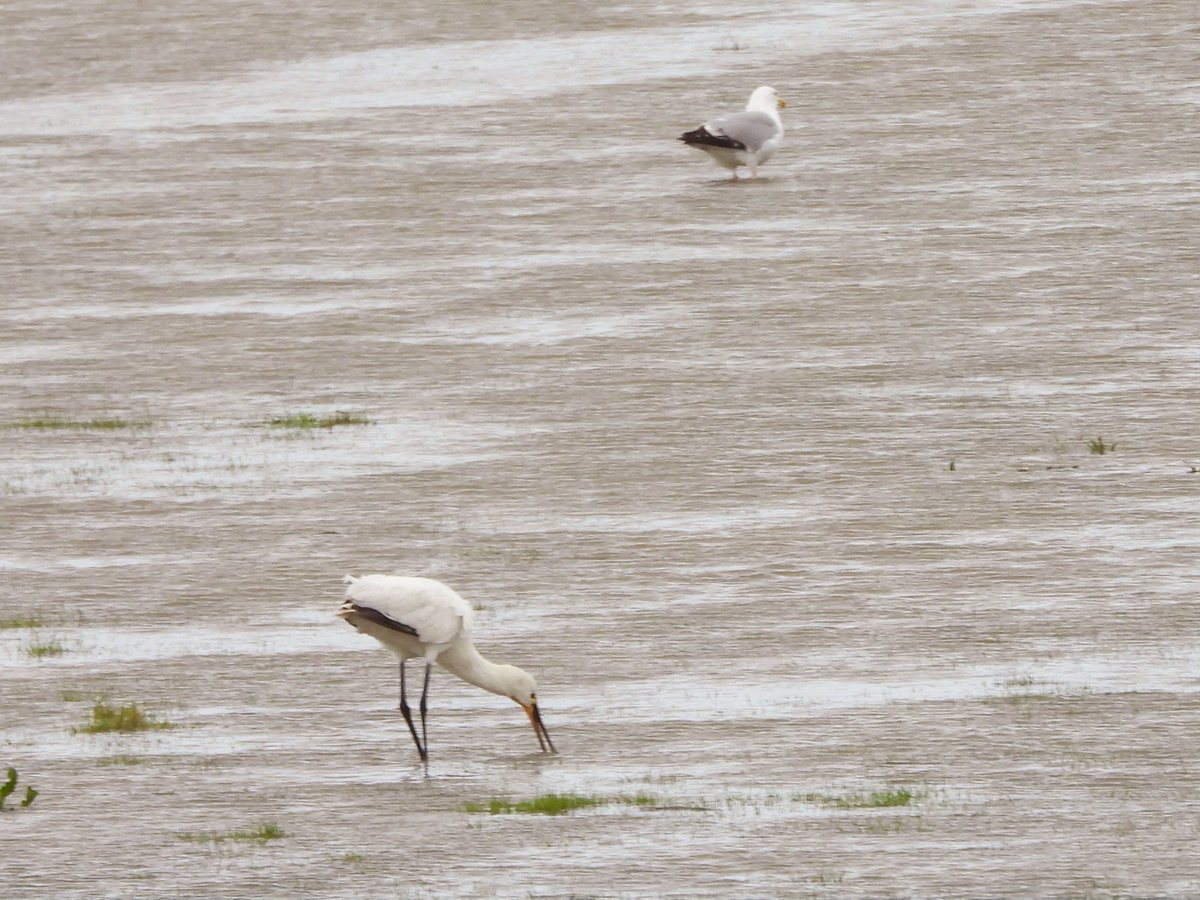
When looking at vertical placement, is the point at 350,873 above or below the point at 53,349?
above

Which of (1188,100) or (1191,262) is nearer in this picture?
(1191,262)

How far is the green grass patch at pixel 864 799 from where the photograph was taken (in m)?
9.72

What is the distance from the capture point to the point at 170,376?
19.5 metres

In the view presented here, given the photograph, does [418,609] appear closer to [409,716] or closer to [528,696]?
[409,716]

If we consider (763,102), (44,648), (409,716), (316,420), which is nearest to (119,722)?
(409,716)

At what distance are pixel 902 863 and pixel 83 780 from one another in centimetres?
343

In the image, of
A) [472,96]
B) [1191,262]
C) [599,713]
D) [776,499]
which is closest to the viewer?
[599,713]

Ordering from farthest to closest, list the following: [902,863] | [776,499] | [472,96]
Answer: [472,96] < [776,499] < [902,863]

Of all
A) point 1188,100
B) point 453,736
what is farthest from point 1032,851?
point 1188,100

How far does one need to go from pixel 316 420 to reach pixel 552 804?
8.37 metres

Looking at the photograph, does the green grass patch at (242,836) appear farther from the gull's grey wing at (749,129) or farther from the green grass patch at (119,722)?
the gull's grey wing at (749,129)

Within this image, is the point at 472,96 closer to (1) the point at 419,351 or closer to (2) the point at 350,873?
(1) the point at 419,351

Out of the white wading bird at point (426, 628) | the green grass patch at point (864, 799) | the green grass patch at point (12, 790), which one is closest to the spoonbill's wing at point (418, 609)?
the white wading bird at point (426, 628)

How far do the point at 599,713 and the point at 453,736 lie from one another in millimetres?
613
